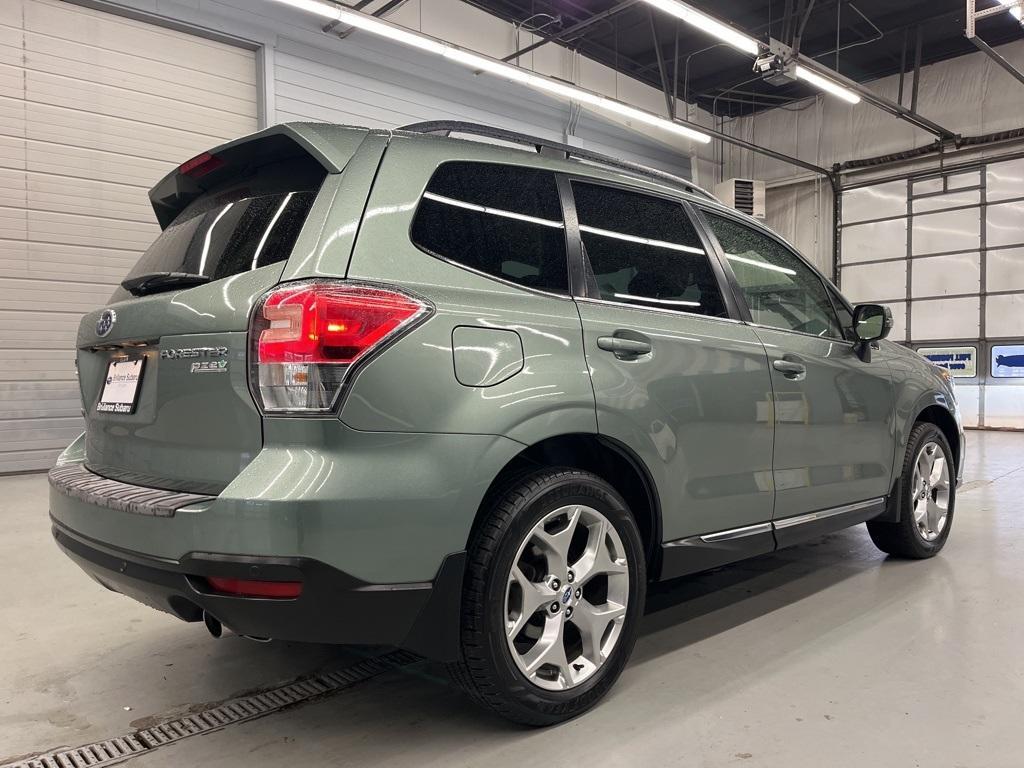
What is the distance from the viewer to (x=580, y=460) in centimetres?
207

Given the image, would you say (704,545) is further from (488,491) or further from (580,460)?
(488,491)

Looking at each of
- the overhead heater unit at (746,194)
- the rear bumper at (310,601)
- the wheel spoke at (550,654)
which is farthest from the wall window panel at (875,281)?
the rear bumper at (310,601)

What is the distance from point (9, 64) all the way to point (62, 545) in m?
6.85

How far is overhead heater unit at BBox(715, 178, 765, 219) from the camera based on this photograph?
1387cm

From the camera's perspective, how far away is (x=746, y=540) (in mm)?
2418

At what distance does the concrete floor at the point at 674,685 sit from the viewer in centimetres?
179

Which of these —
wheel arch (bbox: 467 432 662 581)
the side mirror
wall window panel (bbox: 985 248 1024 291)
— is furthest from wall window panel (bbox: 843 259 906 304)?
wheel arch (bbox: 467 432 662 581)

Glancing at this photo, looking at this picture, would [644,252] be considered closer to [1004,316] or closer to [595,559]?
[595,559]

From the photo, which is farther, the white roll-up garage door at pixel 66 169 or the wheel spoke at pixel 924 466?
the white roll-up garage door at pixel 66 169

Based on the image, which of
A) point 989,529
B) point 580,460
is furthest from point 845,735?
point 989,529

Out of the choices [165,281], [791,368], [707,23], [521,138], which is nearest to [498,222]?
[521,138]

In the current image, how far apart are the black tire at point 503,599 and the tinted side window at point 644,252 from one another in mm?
586

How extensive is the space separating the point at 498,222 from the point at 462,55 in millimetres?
6802

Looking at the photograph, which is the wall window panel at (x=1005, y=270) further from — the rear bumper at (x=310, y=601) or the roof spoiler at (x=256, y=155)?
the rear bumper at (x=310, y=601)
